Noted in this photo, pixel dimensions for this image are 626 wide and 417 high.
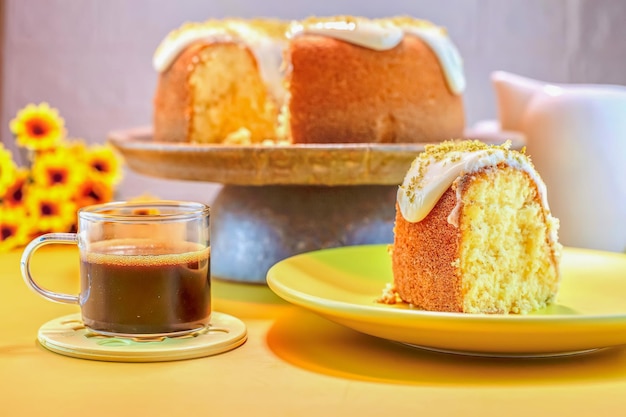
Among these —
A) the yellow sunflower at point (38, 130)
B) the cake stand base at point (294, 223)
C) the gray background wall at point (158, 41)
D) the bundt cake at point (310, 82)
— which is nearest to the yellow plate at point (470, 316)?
the cake stand base at point (294, 223)

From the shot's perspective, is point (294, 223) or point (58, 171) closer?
point (294, 223)

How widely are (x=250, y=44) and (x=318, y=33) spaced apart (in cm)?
19

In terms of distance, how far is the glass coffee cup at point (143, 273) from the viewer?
3.12 feet

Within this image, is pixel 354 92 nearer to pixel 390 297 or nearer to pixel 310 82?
pixel 310 82

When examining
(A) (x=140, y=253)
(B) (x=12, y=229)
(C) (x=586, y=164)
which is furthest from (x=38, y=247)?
(C) (x=586, y=164)

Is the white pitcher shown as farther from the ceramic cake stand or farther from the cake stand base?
the cake stand base

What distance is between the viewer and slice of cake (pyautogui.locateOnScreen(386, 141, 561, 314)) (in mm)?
1003

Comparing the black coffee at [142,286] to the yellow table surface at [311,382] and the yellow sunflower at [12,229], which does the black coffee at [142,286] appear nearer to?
the yellow table surface at [311,382]

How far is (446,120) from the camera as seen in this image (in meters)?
1.44

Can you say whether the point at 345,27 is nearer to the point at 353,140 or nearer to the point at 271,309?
the point at 353,140

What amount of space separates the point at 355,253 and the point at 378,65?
0.30m

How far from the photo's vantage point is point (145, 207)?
1052 millimetres

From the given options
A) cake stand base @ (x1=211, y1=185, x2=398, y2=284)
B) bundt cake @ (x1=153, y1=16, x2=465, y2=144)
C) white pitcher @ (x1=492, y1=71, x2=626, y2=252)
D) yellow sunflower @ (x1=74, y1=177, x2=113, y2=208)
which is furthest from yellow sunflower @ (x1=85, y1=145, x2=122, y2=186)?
white pitcher @ (x1=492, y1=71, x2=626, y2=252)

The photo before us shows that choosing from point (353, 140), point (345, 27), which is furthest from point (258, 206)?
point (345, 27)
